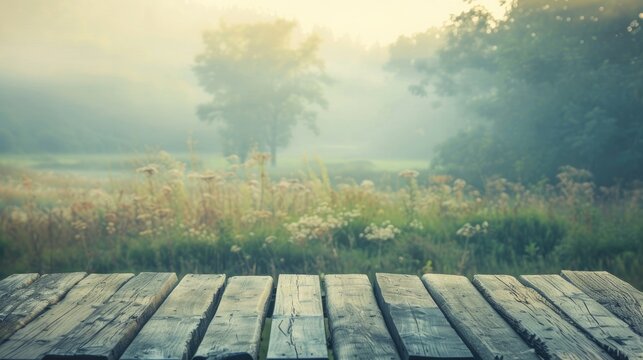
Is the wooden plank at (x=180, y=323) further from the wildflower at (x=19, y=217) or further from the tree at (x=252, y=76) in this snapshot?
the tree at (x=252, y=76)

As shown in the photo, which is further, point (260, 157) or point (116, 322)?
point (260, 157)

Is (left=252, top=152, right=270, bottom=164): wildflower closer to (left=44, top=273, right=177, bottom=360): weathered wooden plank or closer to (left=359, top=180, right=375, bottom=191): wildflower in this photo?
(left=359, top=180, right=375, bottom=191): wildflower

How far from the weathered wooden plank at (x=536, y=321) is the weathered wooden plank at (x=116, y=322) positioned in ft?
4.32

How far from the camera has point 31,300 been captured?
2.21 metres

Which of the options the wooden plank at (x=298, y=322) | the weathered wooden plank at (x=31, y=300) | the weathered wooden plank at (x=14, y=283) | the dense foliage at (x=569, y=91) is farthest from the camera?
the dense foliage at (x=569, y=91)

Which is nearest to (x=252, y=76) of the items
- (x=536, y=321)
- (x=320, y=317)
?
(x=320, y=317)

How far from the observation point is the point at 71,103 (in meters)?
45.4

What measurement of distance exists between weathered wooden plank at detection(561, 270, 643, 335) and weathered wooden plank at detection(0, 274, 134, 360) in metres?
1.96

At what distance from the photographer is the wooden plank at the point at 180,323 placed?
5.56 feet

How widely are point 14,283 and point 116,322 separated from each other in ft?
2.78

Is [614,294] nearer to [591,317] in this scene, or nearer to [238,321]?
[591,317]

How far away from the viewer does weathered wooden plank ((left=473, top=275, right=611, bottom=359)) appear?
1757mm

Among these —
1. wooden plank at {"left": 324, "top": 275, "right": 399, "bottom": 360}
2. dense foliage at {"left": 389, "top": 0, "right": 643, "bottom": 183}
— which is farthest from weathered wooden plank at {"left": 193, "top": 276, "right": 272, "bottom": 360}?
dense foliage at {"left": 389, "top": 0, "right": 643, "bottom": 183}

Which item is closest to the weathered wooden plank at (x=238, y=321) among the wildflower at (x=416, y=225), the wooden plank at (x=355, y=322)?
the wooden plank at (x=355, y=322)
